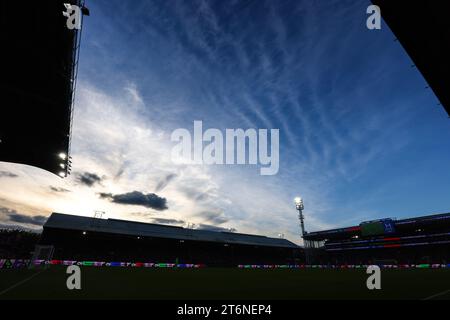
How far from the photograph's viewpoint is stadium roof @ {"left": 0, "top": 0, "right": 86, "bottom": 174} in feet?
41.4

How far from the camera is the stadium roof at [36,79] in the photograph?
12.6 meters

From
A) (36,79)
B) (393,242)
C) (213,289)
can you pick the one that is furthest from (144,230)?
(393,242)

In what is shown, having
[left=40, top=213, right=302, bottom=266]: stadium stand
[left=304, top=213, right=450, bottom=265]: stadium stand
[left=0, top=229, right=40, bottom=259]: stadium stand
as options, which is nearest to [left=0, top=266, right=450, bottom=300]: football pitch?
[left=40, top=213, right=302, bottom=266]: stadium stand

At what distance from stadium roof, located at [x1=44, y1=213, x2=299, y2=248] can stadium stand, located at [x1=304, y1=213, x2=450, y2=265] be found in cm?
1936

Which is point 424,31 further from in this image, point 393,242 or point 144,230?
point 393,242

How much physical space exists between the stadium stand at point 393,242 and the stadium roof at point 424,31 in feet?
209

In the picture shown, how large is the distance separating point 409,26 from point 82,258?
57.1 m

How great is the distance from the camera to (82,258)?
4709 cm

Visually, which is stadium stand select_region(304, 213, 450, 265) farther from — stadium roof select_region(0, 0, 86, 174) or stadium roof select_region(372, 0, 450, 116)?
stadium roof select_region(0, 0, 86, 174)

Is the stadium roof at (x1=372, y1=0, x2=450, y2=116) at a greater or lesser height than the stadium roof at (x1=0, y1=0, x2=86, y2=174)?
lesser

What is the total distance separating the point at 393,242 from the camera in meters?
70.0
